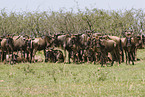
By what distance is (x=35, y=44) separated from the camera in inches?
918

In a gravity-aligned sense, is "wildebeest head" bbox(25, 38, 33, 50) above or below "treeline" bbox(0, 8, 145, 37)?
below

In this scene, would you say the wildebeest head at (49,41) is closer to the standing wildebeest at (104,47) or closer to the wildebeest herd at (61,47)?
the wildebeest herd at (61,47)

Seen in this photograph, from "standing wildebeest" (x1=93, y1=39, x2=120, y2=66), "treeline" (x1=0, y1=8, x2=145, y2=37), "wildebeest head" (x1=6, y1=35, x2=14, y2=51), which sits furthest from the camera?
"treeline" (x1=0, y1=8, x2=145, y2=37)

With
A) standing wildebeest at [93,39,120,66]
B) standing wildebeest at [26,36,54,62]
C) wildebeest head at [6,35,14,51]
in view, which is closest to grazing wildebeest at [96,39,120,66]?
standing wildebeest at [93,39,120,66]

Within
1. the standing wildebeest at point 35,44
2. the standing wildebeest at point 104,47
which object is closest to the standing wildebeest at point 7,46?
the standing wildebeest at point 35,44

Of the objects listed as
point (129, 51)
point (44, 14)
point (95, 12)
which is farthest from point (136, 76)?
point (44, 14)

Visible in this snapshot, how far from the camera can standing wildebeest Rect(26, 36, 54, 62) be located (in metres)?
22.7

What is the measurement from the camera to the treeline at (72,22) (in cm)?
3703

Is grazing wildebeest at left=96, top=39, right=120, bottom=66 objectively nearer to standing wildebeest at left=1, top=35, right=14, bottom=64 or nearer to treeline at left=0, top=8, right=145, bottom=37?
standing wildebeest at left=1, top=35, right=14, bottom=64

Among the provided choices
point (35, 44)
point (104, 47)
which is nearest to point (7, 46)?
point (35, 44)

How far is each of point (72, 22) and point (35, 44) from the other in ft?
58.1

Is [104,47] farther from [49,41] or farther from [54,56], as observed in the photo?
[49,41]

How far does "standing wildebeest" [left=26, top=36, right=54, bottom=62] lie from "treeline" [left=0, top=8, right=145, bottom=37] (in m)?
12.4

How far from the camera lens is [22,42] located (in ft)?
75.4
